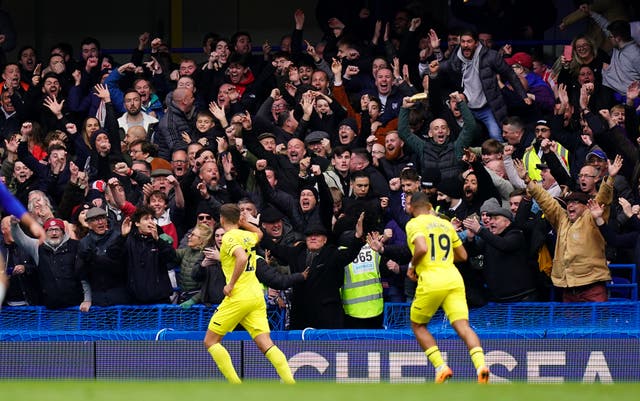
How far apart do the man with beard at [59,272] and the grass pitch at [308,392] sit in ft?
16.4

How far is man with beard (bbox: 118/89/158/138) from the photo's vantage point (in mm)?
17062

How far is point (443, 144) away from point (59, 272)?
4.45 meters

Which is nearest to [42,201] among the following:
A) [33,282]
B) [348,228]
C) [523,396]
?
[33,282]

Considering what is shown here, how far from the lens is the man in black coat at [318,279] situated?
552 inches

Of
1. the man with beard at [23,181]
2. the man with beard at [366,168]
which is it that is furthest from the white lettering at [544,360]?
the man with beard at [23,181]

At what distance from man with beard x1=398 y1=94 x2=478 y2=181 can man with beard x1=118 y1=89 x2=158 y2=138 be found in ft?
11.2

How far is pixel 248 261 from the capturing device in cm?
1303

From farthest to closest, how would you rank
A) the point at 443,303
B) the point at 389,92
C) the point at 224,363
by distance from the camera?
the point at 389,92 → the point at 224,363 → the point at 443,303

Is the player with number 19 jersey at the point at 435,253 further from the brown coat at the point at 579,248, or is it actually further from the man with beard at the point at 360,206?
the brown coat at the point at 579,248

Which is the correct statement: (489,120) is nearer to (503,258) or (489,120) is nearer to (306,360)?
(503,258)

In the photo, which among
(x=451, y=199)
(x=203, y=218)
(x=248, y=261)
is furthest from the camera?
(x=203, y=218)

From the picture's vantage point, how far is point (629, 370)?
1359cm

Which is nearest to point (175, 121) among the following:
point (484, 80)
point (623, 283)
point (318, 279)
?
point (484, 80)

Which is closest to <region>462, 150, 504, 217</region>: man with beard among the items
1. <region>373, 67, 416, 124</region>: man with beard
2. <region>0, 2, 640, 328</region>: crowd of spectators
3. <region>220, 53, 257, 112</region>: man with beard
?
<region>0, 2, 640, 328</region>: crowd of spectators
